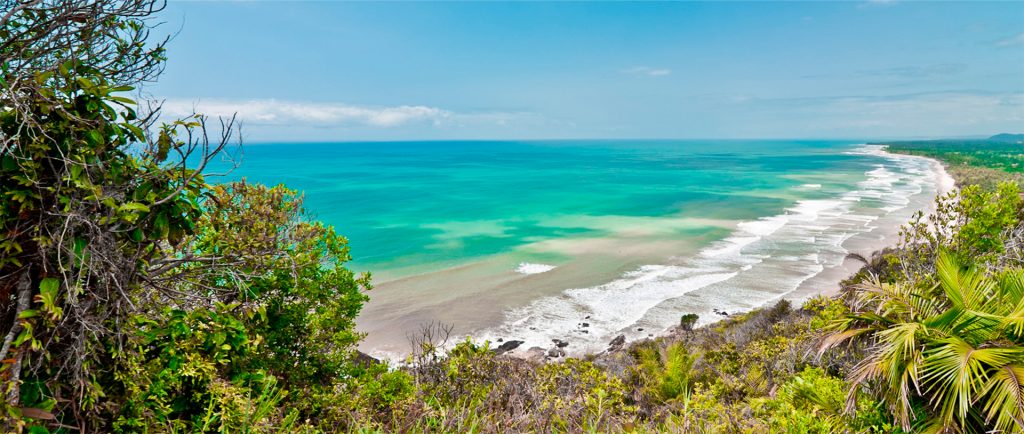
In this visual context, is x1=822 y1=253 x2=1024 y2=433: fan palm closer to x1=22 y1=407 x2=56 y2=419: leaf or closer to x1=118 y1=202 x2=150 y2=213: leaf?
x1=118 y1=202 x2=150 y2=213: leaf

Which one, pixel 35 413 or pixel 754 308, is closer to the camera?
pixel 35 413

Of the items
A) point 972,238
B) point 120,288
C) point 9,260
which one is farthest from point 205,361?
point 972,238

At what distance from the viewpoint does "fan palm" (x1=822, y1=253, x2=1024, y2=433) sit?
4.16 m

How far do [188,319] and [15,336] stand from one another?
1367 millimetres

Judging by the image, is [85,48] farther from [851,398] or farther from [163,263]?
[851,398]

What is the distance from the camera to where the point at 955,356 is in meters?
4.37

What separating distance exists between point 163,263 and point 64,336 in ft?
2.54

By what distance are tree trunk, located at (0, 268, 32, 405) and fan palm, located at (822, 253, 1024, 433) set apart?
6.67 meters

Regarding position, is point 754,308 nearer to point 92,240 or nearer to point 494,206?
point 92,240

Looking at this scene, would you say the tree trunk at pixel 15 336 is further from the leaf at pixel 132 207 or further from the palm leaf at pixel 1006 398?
the palm leaf at pixel 1006 398

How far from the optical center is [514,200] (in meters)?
55.7

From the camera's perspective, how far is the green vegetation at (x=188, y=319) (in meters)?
3.20

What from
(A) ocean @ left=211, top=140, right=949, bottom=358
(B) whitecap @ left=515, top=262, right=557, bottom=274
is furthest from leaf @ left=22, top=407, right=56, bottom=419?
(B) whitecap @ left=515, top=262, right=557, bottom=274

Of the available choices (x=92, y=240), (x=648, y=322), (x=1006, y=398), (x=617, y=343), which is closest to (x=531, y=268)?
(x=648, y=322)
